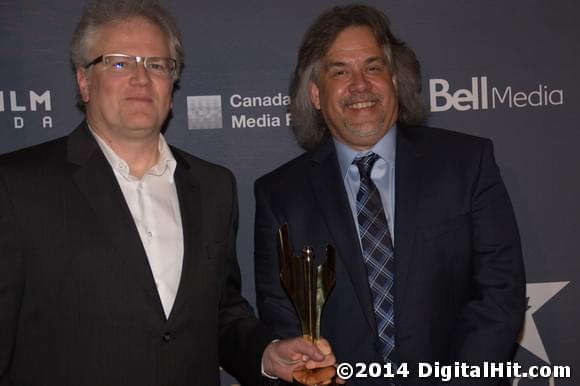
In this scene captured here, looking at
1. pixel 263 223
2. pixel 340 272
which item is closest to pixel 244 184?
pixel 263 223

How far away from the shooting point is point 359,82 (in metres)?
2.53

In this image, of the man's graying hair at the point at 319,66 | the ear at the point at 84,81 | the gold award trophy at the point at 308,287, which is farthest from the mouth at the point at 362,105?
the ear at the point at 84,81

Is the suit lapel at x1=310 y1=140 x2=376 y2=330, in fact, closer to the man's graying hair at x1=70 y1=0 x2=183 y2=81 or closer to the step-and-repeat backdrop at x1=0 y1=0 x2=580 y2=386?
the step-and-repeat backdrop at x1=0 y1=0 x2=580 y2=386

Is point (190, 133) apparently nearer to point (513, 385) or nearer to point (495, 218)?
point (495, 218)

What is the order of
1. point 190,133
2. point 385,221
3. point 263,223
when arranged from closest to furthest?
point 385,221 → point 263,223 → point 190,133

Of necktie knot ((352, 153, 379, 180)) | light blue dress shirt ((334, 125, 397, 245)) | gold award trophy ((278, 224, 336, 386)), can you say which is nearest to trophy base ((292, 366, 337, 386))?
gold award trophy ((278, 224, 336, 386))

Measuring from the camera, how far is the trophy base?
2.06 metres

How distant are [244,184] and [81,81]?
110 centimetres

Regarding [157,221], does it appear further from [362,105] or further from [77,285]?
[362,105]

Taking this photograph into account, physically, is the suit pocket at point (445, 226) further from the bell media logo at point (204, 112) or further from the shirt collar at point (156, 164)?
the bell media logo at point (204, 112)

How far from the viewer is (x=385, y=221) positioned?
2.44 metres

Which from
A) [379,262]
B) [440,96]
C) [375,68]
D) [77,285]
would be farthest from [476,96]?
[77,285]

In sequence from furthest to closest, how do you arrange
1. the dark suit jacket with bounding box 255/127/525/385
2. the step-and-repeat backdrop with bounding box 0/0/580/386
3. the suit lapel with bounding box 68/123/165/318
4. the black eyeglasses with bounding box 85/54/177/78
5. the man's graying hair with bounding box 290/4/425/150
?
the step-and-repeat backdrop with bounding box 0/0/580/386, the man's graying hair with bounding box 290/4/425/150, the dark suit jacket with bounding box 255/127/525/385, the black eyeglasses with bounding box 85/54/177/78, the suit lapel with bounding box 68/123/165/318

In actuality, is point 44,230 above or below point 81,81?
below
